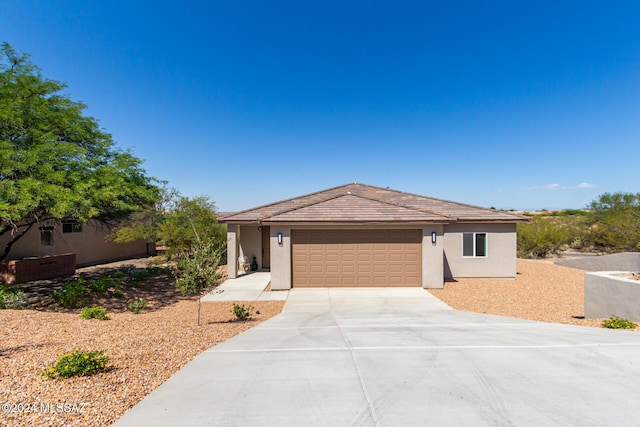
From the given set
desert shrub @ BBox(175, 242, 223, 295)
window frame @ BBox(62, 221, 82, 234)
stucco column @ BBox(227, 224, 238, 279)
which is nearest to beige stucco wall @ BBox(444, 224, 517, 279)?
stucco column @ BBox(227, 224, 238, 279)

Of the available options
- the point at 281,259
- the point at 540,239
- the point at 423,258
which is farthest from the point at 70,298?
the point at 540,239

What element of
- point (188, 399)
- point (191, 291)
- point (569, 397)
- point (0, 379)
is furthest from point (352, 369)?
point (191, 291)

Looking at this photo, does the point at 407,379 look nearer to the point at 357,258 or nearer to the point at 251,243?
the point at 357,258

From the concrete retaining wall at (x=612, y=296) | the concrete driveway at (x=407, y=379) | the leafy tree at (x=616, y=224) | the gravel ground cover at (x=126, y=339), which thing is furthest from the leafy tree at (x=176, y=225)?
the leafy tree at (x=616, y=224)

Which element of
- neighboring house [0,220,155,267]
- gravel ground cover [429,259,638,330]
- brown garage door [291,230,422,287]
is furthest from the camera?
neighboring house [0,220,155,267]

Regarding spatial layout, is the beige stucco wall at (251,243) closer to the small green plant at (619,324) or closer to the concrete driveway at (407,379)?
the concrete driveway at (407,379)

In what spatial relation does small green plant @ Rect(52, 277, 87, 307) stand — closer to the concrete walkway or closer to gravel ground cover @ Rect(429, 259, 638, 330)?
the concrete walkway

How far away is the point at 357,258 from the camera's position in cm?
1269

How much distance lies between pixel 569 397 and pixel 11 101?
57.6 feet

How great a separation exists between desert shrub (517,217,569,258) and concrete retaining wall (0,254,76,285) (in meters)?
29.9

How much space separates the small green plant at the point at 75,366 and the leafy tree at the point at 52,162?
7.03 meters

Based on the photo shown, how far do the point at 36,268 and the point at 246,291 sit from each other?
12.1m

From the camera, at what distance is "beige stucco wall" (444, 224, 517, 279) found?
47.9 feet

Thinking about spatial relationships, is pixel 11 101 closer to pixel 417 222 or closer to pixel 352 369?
pixel 352 369
